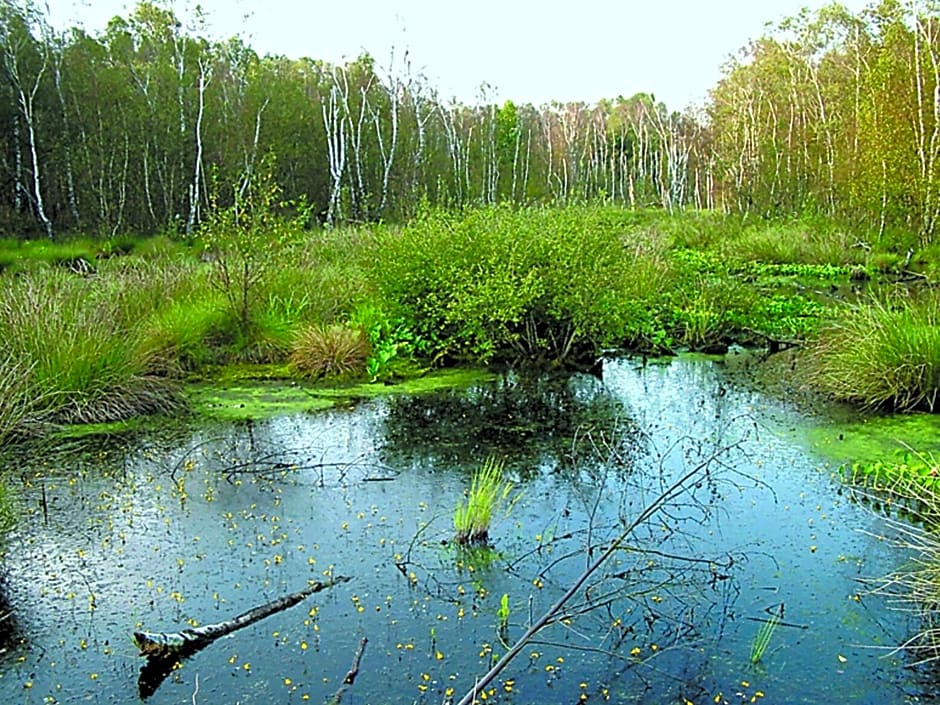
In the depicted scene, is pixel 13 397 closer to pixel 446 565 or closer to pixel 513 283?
pixel 446 565

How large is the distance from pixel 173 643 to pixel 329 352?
17.0 feet

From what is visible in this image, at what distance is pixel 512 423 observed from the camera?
23.4 ft

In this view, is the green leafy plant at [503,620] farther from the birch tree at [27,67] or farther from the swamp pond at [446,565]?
the birch tree at [27,67]

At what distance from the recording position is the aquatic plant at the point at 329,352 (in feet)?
28.7

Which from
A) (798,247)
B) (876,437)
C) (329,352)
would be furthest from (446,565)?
(798,247)

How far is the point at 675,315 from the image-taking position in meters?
10.6

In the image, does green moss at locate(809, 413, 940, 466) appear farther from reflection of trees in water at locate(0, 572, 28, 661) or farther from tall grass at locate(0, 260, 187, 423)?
tall grass at locate(0, 260, 187, 423)

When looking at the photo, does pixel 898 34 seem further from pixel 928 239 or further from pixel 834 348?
pixel 834 348

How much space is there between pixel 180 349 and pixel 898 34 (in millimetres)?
15979

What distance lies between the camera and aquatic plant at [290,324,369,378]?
8734 mm

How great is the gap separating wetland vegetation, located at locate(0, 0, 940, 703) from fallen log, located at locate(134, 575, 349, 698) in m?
0.09

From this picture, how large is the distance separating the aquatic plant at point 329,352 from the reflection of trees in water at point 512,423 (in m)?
1.00

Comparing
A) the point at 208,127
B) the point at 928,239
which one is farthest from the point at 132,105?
the point at 928,239

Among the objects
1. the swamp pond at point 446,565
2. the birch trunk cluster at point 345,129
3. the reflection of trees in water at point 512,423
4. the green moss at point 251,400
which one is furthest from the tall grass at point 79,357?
the birch trunk cluster at point 345,129
